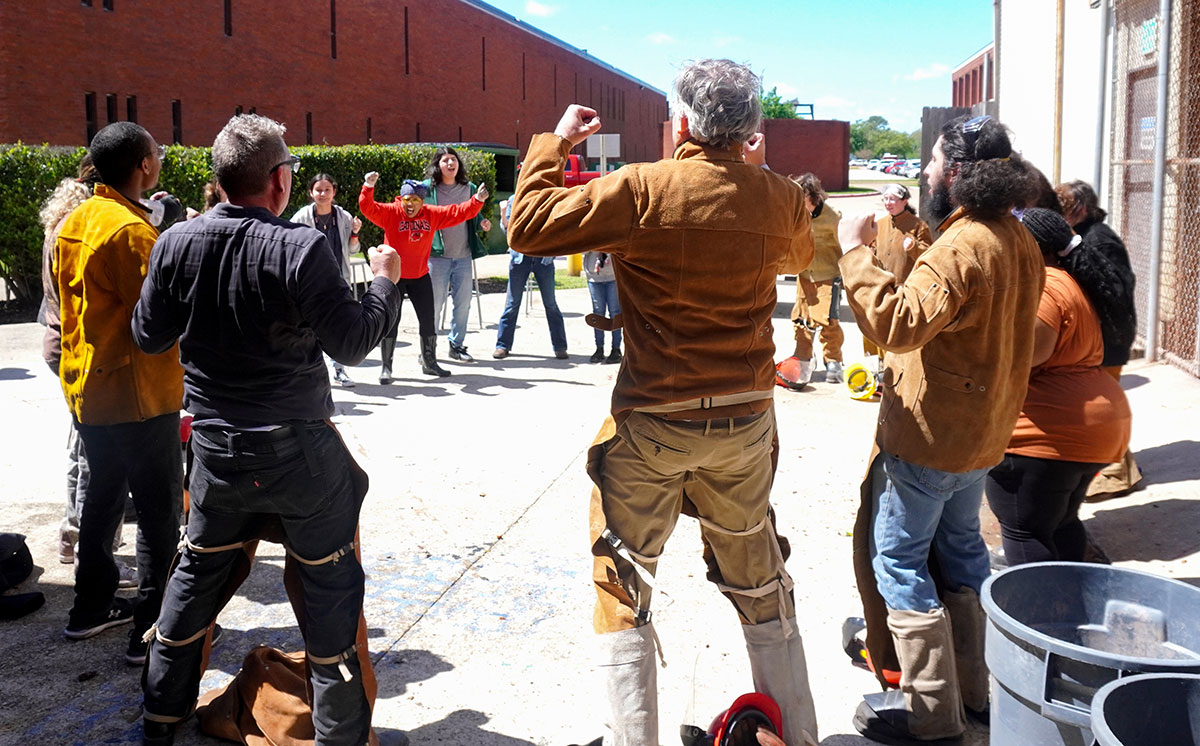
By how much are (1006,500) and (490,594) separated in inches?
89.0

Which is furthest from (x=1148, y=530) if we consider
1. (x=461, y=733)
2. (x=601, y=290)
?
(x=601, y=290)

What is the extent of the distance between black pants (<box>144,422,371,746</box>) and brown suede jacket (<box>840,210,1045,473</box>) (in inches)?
66.0

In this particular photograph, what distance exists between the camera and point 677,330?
115 inches

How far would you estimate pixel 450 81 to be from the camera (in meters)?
37.2

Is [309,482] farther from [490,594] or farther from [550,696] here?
[490,594]

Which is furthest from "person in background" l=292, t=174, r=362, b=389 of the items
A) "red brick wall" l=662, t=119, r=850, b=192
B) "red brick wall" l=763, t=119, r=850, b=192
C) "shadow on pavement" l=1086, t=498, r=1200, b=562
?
"red brick wall" l=763, t=119, r=850, b=192

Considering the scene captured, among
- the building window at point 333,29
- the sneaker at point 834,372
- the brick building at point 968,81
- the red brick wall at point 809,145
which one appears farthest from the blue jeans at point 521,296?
the brick building at point 968,81

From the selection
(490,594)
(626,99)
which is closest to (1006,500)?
(490,594)

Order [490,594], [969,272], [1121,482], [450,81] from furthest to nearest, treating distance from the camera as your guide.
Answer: [450,81]
[1121,482]
[490,594]
[969,272]

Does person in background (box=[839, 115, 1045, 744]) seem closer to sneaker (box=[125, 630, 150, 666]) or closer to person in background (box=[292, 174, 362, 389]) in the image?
sneaker (box=[125, 630, 150, 666])

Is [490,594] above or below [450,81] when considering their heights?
below

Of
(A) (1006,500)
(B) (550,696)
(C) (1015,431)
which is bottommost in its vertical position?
(B) (550,696)

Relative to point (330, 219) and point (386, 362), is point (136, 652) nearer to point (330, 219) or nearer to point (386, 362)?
point (330, 219)

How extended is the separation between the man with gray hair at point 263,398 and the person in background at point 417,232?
20.6 feet
